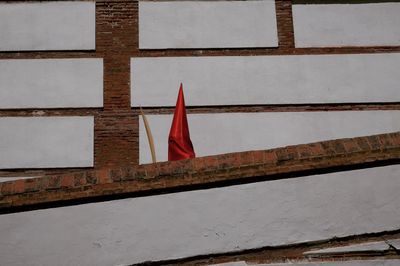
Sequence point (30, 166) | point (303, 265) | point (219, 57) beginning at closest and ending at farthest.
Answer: point (303, 265) → point (30, 166) → point (219, 57)

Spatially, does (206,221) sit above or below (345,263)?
above

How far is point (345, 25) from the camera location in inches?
377

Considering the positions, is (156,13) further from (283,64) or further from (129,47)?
(283,64)

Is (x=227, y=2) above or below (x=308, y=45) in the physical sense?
above

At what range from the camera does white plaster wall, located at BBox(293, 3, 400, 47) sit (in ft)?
31.3

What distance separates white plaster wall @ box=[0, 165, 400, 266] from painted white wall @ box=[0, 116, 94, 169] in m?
3.98

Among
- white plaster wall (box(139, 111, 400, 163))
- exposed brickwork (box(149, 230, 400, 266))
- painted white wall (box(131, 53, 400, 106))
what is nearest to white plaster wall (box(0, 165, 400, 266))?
exposed brickwork (box(149, 230, 400, 266))

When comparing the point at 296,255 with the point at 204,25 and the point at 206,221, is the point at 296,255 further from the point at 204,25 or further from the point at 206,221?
the point at 204,25

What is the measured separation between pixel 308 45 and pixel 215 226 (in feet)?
17.1

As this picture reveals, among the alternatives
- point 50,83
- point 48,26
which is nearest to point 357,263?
point 50,83

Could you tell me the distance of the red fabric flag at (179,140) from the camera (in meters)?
8.04

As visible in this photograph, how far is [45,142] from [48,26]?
175cm

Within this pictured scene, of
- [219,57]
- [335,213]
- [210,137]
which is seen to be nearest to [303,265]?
[335,213]

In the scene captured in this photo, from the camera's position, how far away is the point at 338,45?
9500 mm
